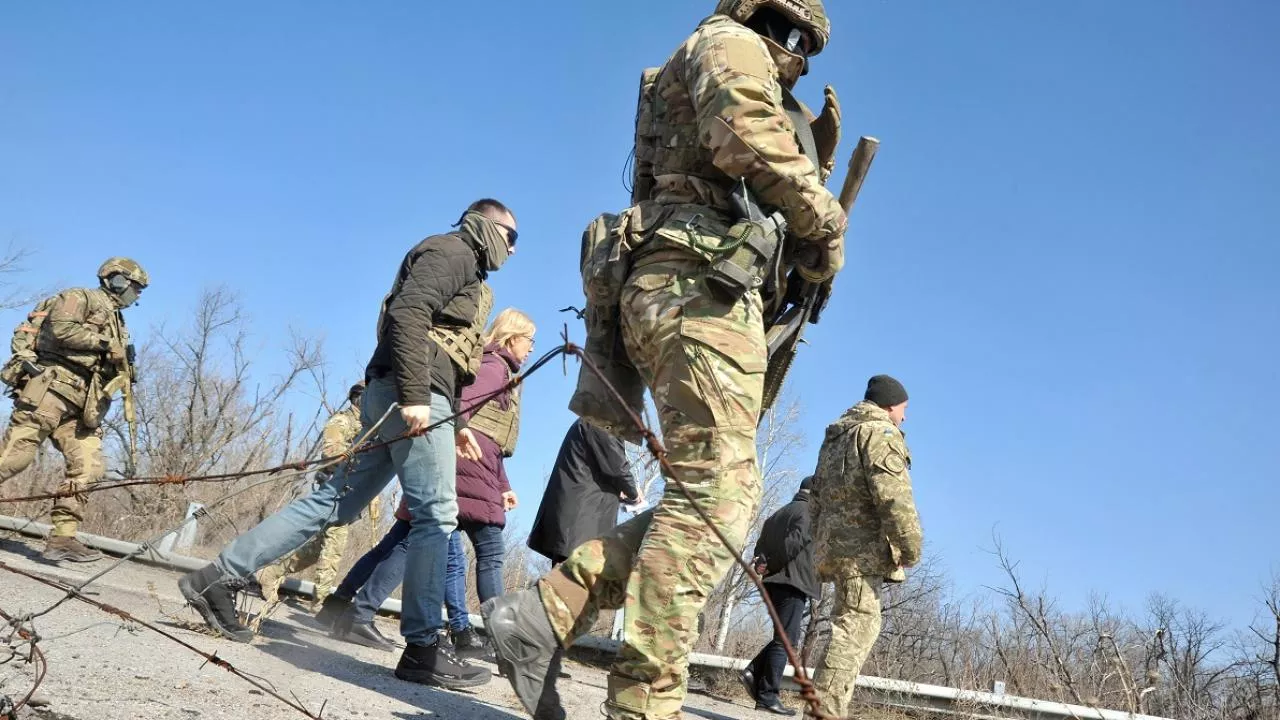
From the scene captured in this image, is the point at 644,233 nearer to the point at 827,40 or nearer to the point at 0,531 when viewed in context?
the point at 827,40

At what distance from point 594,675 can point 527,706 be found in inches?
129

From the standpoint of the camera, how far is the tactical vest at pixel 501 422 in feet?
19.5

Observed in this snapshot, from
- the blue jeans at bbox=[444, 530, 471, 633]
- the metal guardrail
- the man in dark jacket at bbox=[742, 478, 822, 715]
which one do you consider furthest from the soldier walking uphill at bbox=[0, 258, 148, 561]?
the man in dark jacket at bbox=[742, 478, 822, 715]

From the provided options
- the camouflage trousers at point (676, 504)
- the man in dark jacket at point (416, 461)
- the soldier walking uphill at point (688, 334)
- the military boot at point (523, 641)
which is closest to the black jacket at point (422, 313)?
the man in dark jacket at point (416, 461)

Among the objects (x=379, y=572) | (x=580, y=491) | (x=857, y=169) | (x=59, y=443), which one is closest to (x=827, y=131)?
(x=857, y=169)

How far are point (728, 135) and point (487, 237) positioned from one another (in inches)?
76.1

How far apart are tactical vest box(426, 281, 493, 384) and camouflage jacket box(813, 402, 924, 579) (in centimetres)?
234

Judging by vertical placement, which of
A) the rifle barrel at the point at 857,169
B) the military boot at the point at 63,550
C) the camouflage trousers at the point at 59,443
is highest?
the rifle barrel at the point at 857,169

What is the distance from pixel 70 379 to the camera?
7.70m

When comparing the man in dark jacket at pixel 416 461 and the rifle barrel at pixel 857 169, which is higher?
the rifle barrel at pixel 857 169

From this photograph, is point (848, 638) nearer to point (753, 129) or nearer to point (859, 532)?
point (859, 532)

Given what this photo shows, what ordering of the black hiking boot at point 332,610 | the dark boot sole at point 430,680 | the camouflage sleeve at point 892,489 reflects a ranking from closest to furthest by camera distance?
the dark boot sole at point 430,680 < the camouflage sleeve at point 892,489 < the black hiking boot at point 332,610

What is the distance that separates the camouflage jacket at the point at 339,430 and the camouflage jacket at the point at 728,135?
14.7 feet

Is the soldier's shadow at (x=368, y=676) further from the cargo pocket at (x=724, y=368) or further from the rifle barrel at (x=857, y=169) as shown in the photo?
the rifle barrel at (x=857, y=169)
